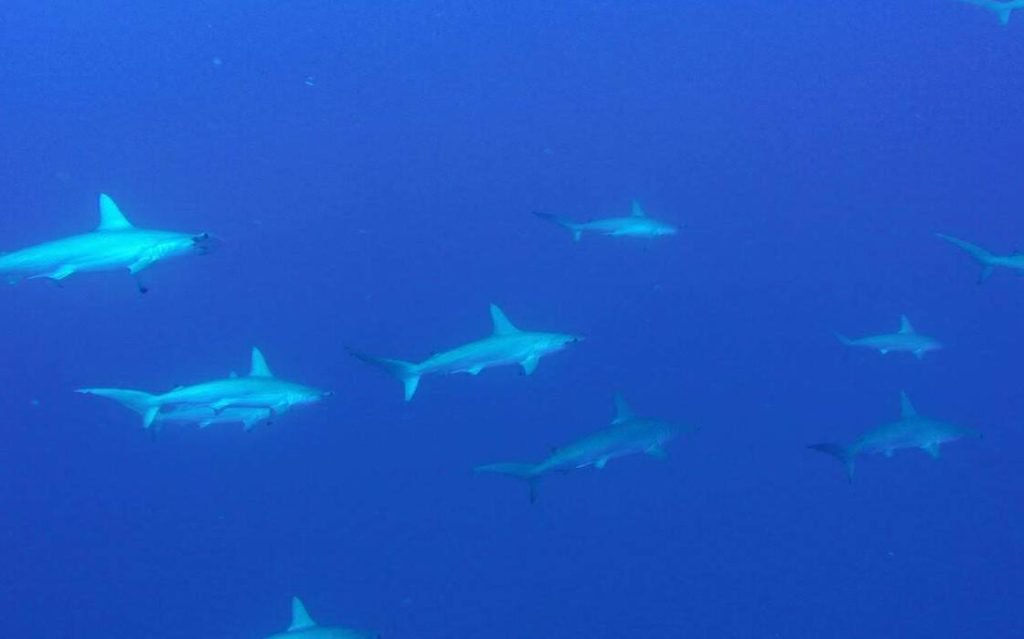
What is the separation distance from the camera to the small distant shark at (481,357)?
7.02m

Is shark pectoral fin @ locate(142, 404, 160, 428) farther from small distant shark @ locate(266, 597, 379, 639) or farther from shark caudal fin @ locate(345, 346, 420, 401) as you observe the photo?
small distant shark @ locate(266, 597, 379, 639)

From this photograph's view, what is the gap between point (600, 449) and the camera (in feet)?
23.5

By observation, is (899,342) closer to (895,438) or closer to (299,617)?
(895,438)

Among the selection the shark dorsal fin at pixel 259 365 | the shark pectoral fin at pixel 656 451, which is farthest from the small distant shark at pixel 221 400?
the shark pectoral fin at pixel 656 451

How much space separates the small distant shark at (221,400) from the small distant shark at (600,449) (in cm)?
168

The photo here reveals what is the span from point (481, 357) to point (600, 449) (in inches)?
49.3

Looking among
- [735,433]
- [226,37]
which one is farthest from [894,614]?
[226,37]

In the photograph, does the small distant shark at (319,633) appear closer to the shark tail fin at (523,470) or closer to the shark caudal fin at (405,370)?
the shark tail fin at (523,470)

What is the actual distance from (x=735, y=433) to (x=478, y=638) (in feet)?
15.7

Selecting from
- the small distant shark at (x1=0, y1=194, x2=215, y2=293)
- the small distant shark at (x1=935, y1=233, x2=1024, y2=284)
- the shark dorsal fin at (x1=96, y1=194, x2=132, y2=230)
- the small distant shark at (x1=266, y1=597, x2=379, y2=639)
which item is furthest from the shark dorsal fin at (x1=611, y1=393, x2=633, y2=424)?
the small distant shark at (x1=935, y1=233, x2=1024, y2=284)

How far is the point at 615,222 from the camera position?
33.4ft

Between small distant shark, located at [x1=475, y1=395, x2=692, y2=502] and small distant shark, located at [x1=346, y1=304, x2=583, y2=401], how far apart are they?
2.55 ft

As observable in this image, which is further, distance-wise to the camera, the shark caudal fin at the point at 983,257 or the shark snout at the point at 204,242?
the shark caudal fin at the point at 983,257

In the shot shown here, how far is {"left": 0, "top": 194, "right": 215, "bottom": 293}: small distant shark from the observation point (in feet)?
18.6
